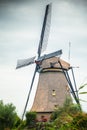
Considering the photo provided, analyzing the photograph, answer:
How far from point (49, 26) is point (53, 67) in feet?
14.7

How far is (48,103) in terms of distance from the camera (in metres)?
36.5

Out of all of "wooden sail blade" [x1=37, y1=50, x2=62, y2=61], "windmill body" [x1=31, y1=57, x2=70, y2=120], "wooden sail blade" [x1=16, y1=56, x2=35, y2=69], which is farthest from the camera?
"wooden sail blade" [x1=16, y1=56, x2=35, y2=69]

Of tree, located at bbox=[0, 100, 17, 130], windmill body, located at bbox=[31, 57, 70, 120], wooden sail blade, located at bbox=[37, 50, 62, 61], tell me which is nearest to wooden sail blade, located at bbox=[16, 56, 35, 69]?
Answer: wooden sail blade, located at bbox=[37, 50, 62, 61]

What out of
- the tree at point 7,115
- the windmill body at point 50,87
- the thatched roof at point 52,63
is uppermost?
the thatched roof at point 52,63

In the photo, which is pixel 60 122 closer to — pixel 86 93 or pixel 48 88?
pixel 86 93

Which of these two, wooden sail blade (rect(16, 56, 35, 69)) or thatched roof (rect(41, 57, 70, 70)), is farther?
wooden sail blade (rect(16, 56, 35, 69))

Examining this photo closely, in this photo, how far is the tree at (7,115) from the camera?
27.0 metres

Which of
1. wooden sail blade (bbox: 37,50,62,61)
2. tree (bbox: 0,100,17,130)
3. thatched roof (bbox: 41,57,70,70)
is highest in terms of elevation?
wooden sail blade (bbox: 37,50,62,61)

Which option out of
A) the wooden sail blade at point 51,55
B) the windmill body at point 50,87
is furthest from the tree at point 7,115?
the wooden sail blade at point 51,55

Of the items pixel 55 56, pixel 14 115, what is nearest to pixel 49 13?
pixel 55 56

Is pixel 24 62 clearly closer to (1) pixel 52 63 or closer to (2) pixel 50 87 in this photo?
(1) pixel 52 63

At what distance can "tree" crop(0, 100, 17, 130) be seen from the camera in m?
27.0

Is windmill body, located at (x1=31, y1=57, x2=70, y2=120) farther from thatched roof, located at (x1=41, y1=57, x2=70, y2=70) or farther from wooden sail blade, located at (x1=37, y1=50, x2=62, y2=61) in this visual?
wooden sail blade, located at (x1=37, y1=50, x2=62, y2=61)

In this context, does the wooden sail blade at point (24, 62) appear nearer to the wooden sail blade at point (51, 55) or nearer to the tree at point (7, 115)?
the wooden sail blade at point (51, 55)
